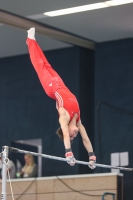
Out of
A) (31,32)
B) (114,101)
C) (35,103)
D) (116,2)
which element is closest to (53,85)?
Answer: (31,32)

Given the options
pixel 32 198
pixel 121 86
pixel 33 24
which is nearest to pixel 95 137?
pixel 121 86

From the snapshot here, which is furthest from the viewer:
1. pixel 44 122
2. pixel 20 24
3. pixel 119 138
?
pixel 44 122

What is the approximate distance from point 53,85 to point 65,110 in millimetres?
485

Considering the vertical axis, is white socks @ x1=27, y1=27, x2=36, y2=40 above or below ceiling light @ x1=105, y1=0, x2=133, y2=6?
below

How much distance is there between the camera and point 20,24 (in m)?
10.5

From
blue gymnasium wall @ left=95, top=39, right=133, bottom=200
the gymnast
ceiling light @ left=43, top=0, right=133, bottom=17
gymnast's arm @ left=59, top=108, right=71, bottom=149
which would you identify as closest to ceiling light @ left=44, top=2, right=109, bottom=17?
ceiling light @ left=43, top=0, right=133, bottom=17

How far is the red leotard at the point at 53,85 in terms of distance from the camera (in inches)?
289

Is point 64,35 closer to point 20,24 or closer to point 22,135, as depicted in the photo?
point 20,24

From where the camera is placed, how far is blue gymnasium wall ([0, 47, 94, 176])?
40.1ft

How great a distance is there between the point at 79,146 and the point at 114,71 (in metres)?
1.73

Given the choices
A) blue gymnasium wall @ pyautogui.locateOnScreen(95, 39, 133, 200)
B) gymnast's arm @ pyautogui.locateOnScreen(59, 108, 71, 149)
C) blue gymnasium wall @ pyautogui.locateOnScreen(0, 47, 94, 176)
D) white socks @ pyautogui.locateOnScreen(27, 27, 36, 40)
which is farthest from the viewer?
blue gymnasium wall @ pyautogui.locateOnScreen(0, 47, 94, 176)

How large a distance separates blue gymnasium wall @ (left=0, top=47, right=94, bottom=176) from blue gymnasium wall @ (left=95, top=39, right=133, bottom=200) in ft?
1.51

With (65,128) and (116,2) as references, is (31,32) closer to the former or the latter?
(65,128)

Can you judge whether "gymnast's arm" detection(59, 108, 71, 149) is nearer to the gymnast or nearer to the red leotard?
the gymnast
